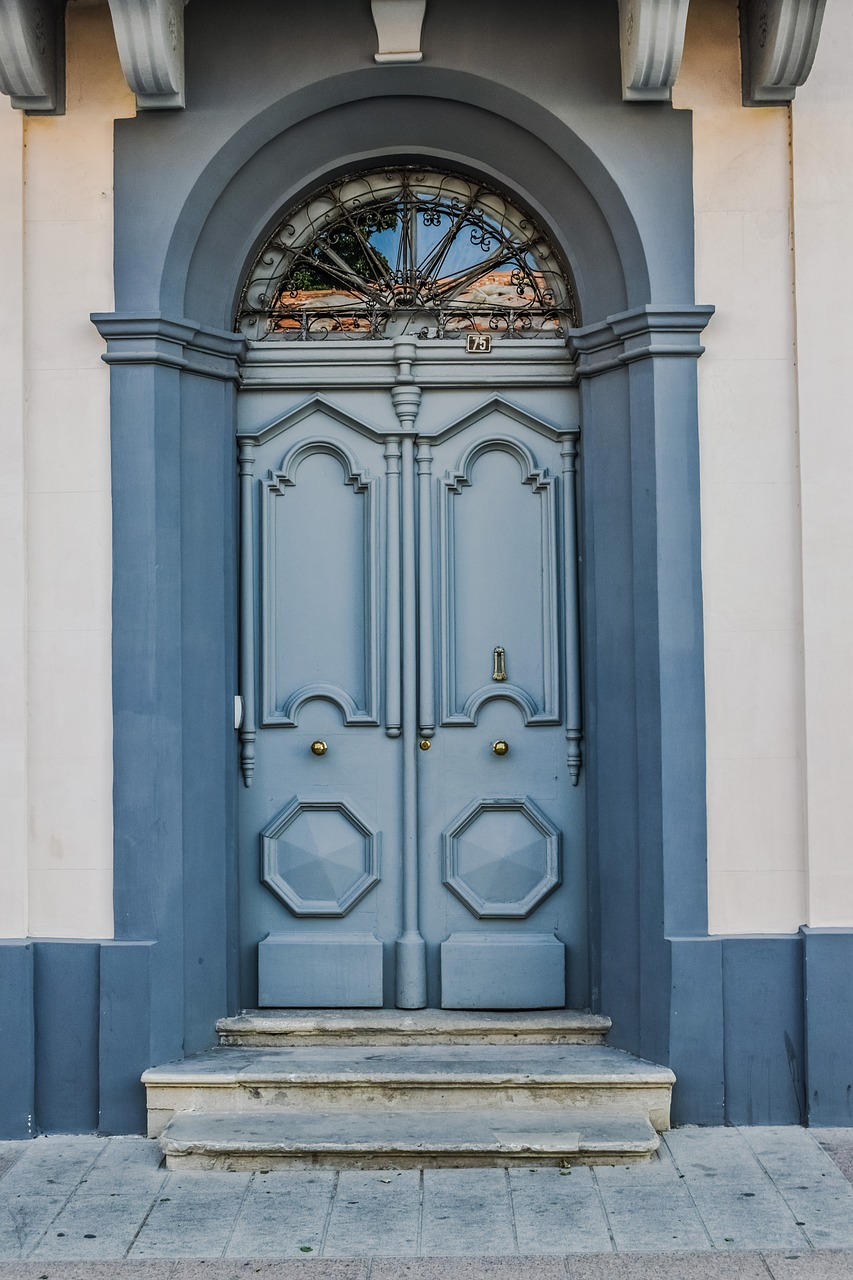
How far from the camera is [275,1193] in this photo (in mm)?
4273

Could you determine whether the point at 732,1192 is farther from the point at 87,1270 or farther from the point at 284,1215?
the point at 87,1270

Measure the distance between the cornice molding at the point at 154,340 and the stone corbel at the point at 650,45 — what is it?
1.97 meters

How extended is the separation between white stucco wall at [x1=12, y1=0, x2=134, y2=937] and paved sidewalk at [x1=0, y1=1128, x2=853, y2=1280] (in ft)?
4.08

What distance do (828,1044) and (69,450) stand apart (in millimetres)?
3854

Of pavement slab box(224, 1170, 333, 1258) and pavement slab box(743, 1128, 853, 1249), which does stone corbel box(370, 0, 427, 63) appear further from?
pavement slab box(743, 1128, 853, 1249)

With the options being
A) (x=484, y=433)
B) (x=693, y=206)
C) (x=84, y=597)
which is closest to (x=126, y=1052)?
(x=84, y=597)

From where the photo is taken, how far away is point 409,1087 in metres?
4.73

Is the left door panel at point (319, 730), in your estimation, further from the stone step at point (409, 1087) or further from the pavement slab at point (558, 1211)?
the pavement slab at point (558, 1211)

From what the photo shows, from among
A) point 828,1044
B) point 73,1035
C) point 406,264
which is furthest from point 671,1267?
point 406,264

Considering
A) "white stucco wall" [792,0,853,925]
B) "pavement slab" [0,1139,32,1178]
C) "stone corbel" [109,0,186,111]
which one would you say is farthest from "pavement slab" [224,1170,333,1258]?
"stone corbel" [109,0,186,111]

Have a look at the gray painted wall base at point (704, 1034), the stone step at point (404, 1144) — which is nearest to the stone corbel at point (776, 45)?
the gray painted wall base at point (704, 1034)

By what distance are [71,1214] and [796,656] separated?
3379mm

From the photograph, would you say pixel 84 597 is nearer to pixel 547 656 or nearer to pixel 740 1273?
pixel 547 656

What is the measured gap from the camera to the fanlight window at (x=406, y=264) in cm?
550
